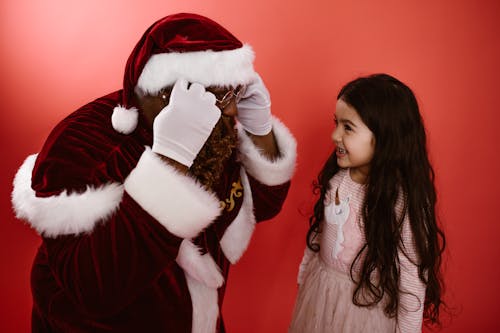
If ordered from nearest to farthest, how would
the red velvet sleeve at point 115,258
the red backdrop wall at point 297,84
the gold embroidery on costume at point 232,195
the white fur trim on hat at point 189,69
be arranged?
the red velvet sleeve at point 115,258 < the white fur trim on hat at point 189,69 < the gold embroidery on costume at point 232,195 < the red backdrop wall at point 297,84

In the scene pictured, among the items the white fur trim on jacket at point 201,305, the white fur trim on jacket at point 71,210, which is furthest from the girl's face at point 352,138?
the white fur trim on jacket at point 71,210

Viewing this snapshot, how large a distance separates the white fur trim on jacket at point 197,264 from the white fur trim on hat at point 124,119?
0.31 meters

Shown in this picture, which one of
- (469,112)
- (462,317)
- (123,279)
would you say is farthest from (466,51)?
(123,279)

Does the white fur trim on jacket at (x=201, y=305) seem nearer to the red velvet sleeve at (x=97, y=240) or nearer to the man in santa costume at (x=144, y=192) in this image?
the man in santa costume at (x=144, y=192)

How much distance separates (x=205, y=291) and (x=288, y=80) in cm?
89

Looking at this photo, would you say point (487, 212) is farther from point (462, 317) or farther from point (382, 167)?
point (382, 167)

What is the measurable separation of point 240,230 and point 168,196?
376 millimetres

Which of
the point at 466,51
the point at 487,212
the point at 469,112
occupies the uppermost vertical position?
the point at 466,51

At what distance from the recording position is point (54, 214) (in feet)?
2.65

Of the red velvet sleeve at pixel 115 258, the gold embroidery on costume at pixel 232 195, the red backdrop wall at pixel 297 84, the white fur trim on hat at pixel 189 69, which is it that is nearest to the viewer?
the red velvet sleeve at pixel 115 258

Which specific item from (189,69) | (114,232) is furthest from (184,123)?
(114,232)

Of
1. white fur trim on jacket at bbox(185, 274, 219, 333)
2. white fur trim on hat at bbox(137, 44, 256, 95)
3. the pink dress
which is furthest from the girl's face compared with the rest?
white fur trim on jacket at bbox(185, 274, 219, 333)

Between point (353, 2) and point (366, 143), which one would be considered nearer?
point (366, 143)

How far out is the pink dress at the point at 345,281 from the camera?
116cm
